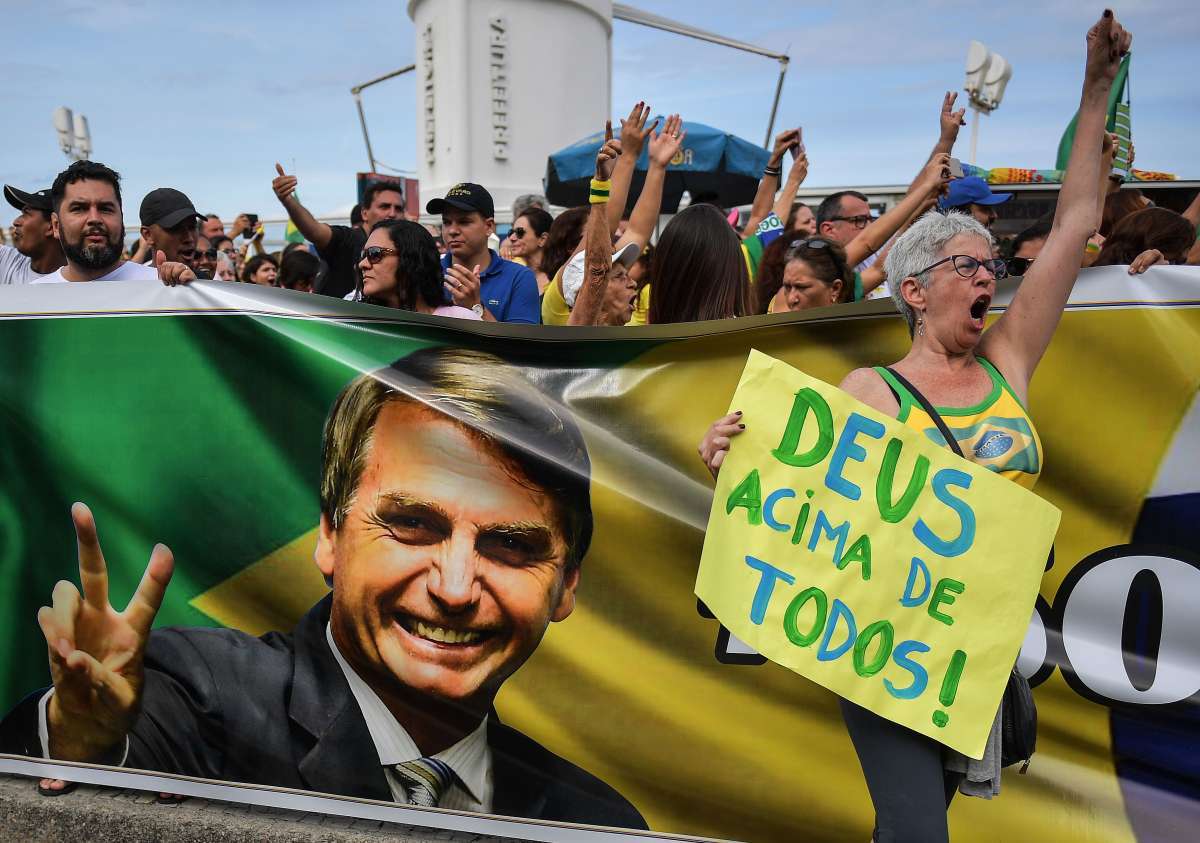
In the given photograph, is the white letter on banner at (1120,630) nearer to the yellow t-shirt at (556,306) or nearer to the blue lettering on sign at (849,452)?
the blue lettering on sign at (849,452)

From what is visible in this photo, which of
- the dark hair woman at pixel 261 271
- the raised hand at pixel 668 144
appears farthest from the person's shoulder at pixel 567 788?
the dark hair woman at pixel 261 271

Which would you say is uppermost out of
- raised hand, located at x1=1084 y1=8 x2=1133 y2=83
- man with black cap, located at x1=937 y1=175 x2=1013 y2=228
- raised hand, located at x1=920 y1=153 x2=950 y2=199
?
raised hand, located at x1=1084 y1=8 x2=1133 y2=83

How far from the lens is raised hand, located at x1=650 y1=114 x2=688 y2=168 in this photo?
3.86 meters

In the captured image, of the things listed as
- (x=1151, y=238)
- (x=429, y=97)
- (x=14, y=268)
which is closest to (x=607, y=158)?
(x=1151, y=238)

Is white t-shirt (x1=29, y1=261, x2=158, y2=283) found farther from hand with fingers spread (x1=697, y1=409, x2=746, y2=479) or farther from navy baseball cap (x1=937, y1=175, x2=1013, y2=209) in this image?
navy baseball cap (x1=937, y1=175, x2=1013, y2=209)

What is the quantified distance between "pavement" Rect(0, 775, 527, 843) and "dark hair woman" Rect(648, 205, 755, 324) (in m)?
1.59

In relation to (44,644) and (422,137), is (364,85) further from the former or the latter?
(44,644)

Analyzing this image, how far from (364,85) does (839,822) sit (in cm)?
2030

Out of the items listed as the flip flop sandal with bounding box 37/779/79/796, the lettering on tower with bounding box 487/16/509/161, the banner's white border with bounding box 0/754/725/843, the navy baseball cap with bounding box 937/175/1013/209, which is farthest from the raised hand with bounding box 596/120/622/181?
the lettering on tower with bounding box 487/16/509/161

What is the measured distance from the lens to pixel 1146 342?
2.75m

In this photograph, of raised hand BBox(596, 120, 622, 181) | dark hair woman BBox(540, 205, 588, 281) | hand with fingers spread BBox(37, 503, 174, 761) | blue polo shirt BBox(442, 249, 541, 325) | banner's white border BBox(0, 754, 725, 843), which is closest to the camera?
banner's white border BBox(0, 754, 725, 843)

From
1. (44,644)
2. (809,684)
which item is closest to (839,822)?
(809,684)

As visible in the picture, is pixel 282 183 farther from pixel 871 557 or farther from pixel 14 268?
pixel 871 557

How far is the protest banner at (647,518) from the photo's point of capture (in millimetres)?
2715
